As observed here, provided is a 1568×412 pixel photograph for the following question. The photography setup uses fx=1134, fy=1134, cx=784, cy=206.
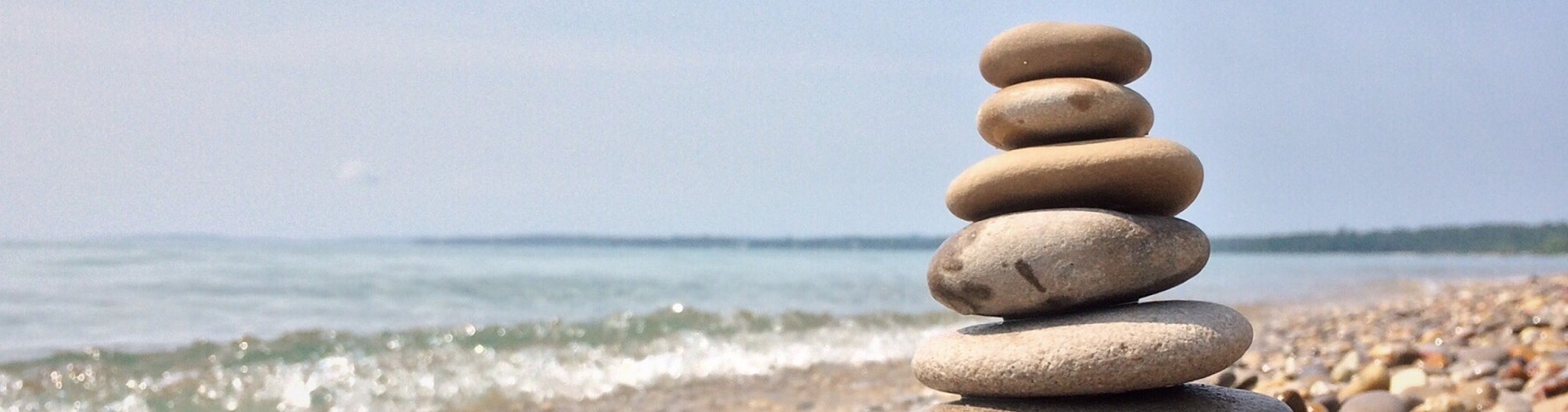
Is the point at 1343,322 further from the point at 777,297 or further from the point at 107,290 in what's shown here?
the point at 107,290

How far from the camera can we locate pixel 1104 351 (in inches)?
165

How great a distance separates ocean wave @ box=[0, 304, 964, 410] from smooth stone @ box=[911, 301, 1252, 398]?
6.99m

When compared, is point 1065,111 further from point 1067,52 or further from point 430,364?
point 430,364

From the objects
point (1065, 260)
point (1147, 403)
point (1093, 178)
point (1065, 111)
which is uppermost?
point (1065, 111)

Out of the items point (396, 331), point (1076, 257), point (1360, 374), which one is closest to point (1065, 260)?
point (1076, 257)

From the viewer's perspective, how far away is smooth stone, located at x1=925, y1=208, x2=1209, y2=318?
14.4 ft

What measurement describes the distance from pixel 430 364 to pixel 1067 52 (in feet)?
32.2

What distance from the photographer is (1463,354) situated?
293 inches

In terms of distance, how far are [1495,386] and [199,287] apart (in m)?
21.9

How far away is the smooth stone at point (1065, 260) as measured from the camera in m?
4.40

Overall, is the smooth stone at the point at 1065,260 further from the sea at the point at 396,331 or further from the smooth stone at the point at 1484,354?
the sea at the point at 396,331

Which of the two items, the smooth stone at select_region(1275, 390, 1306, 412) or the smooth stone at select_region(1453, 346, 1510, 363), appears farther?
the smooth stone at select_region(1453, 346, 1510, 363)

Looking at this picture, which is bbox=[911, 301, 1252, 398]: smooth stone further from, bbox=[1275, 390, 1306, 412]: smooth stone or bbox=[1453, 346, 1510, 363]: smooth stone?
bbox=[1453, 346, 1510, 363]: smooth stone

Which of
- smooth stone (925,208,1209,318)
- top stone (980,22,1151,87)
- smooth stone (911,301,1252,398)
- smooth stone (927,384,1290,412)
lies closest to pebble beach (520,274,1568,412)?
smooth stone (927,384,1290,412)
